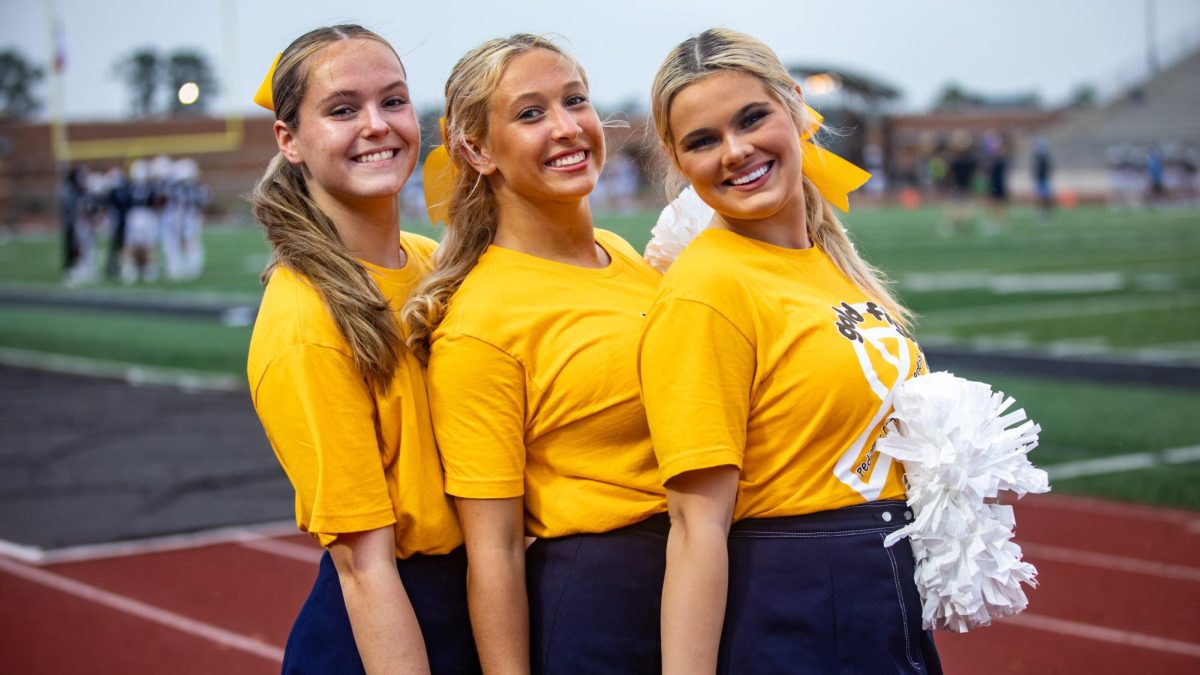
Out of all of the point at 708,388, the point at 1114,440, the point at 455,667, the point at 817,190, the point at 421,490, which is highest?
the point at 817,190

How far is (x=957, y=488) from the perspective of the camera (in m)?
1.98

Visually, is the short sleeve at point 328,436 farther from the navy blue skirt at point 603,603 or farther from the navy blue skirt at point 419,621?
the navy blue skirt at point 603,603

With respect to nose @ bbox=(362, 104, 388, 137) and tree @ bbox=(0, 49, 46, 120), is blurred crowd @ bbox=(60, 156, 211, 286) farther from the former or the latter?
nose @ bbox=(362, 104, 388, 137)

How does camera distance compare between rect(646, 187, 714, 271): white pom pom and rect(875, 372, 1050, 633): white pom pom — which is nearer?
rect(875, 372, 1050, 633): white pom pom

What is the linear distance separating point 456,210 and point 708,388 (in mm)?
669

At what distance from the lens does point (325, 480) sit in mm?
1955

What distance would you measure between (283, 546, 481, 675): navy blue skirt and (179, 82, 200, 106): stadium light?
1.18 metres

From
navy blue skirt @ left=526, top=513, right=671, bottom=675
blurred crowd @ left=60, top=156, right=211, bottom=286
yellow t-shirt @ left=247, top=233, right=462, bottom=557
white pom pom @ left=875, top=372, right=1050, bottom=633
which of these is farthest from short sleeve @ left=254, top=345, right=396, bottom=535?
blurred crowd @ left=60, top=156, right=211, bottom=286

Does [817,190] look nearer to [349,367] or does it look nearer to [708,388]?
[708,388]

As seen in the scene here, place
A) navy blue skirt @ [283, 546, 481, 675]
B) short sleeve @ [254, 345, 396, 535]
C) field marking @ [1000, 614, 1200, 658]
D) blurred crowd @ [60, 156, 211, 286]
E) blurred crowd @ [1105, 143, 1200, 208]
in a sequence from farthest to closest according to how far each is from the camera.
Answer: blurred crowd @ [1105, 143, 1200, 208]
blurred crowd @ [60, 156, 211, 286]
field marking @ [1000, 614, 1200, 658]
navy blue skirt @ [283, 546, 481, 675]
short sleeve @ [254, 345, 396, 535]

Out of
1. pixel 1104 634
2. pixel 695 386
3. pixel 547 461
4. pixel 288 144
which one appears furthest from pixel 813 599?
pixel 1104 634

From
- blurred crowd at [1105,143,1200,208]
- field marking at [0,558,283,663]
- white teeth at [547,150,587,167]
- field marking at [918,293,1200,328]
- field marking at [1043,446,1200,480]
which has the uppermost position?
white teeth at [547,150,587,167]

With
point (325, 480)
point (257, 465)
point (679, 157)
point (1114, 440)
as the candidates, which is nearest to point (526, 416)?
point (325, 480)

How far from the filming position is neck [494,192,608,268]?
7.29 feet
